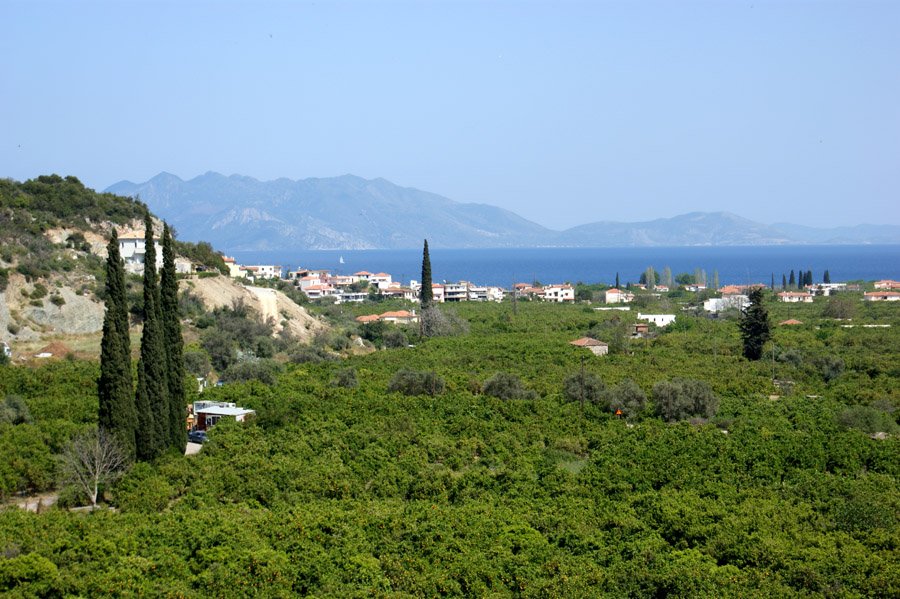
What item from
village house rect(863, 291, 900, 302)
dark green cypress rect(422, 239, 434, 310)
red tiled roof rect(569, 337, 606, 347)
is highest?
dark green cypress rect(422, 239, 434, 310)

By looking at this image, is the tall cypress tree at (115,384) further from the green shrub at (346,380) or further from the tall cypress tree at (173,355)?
the green shrub at (346,380)

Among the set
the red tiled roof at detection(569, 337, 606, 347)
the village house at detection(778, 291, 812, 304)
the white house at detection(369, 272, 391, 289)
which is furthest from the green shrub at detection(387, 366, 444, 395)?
the village house at detection(778, 291, 812, 304)

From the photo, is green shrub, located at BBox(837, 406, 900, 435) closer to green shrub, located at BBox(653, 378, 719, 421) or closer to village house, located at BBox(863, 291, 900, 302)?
green shrub, located at BBox(653, 378, 719, 421)

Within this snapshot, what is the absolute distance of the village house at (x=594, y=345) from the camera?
54.5 m

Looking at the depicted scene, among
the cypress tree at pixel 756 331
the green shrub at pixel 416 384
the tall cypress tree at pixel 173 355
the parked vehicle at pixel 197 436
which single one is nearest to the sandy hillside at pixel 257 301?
the green shrub at pixel 416 384

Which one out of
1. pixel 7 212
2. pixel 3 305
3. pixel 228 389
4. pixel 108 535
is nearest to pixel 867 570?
pixel 108 535

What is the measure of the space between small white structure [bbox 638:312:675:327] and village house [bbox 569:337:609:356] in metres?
17.4

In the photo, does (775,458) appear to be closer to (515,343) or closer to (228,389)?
(228,389)

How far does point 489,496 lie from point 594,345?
111 ft

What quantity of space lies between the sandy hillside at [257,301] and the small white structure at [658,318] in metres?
28.7

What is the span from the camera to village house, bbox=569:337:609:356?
54466 mm

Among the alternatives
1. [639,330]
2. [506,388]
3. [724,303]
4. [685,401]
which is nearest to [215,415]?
[506,388]

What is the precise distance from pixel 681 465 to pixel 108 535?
15.8 metres

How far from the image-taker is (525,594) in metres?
16.6
